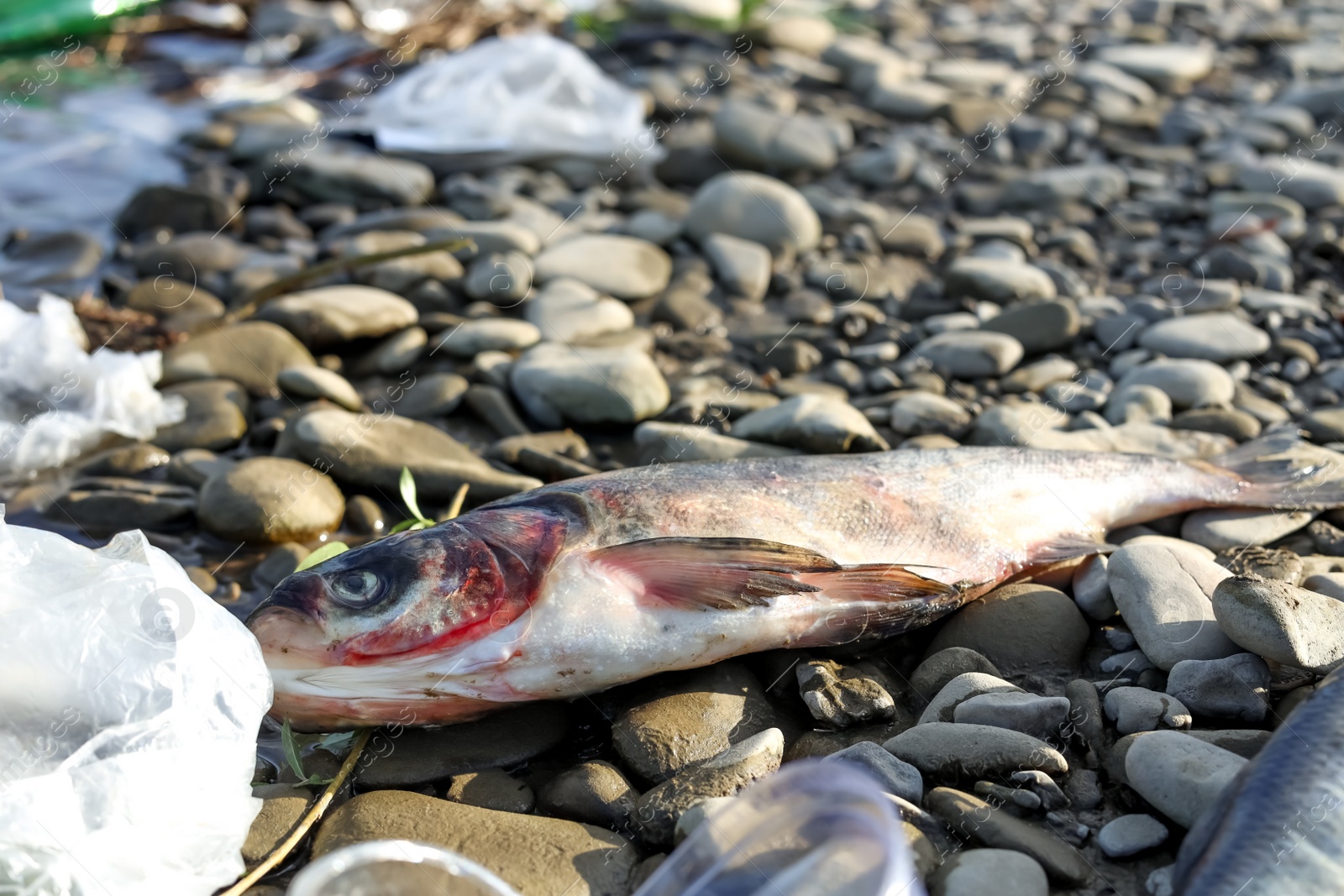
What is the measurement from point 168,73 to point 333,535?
25.6 feet

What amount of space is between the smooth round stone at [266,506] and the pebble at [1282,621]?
328 cm

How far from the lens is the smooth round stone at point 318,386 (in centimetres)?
527

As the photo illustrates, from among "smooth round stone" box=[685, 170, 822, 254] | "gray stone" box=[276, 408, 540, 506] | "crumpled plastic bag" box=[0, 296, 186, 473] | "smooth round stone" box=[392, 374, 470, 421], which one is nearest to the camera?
"gray stone" box=[276, 408, 540, 506]

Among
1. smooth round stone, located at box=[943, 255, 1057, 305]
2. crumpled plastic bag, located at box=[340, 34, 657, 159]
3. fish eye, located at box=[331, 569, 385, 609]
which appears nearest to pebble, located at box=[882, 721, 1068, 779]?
fish eye, located at box=[331, 569, 385, 609]

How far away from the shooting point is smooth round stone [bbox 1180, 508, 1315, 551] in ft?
13.8

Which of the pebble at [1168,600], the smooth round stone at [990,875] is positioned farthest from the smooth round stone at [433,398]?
the smooth round stone at [990,875]

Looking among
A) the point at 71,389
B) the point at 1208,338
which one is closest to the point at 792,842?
the point at 71,389

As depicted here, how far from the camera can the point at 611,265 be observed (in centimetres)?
653

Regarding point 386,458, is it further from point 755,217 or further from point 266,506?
point 755,217

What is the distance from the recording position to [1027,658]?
3613 millimetres

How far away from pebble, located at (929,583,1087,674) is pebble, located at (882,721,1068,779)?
581mm

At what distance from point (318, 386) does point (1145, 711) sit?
380 cm

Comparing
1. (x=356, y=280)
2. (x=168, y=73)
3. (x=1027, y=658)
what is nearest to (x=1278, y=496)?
(x=1027, y=658)

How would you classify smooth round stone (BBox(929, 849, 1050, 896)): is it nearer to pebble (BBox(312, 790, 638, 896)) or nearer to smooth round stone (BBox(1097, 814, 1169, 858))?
smooth round stone (BBox(1097, 814, 1169, 858))
